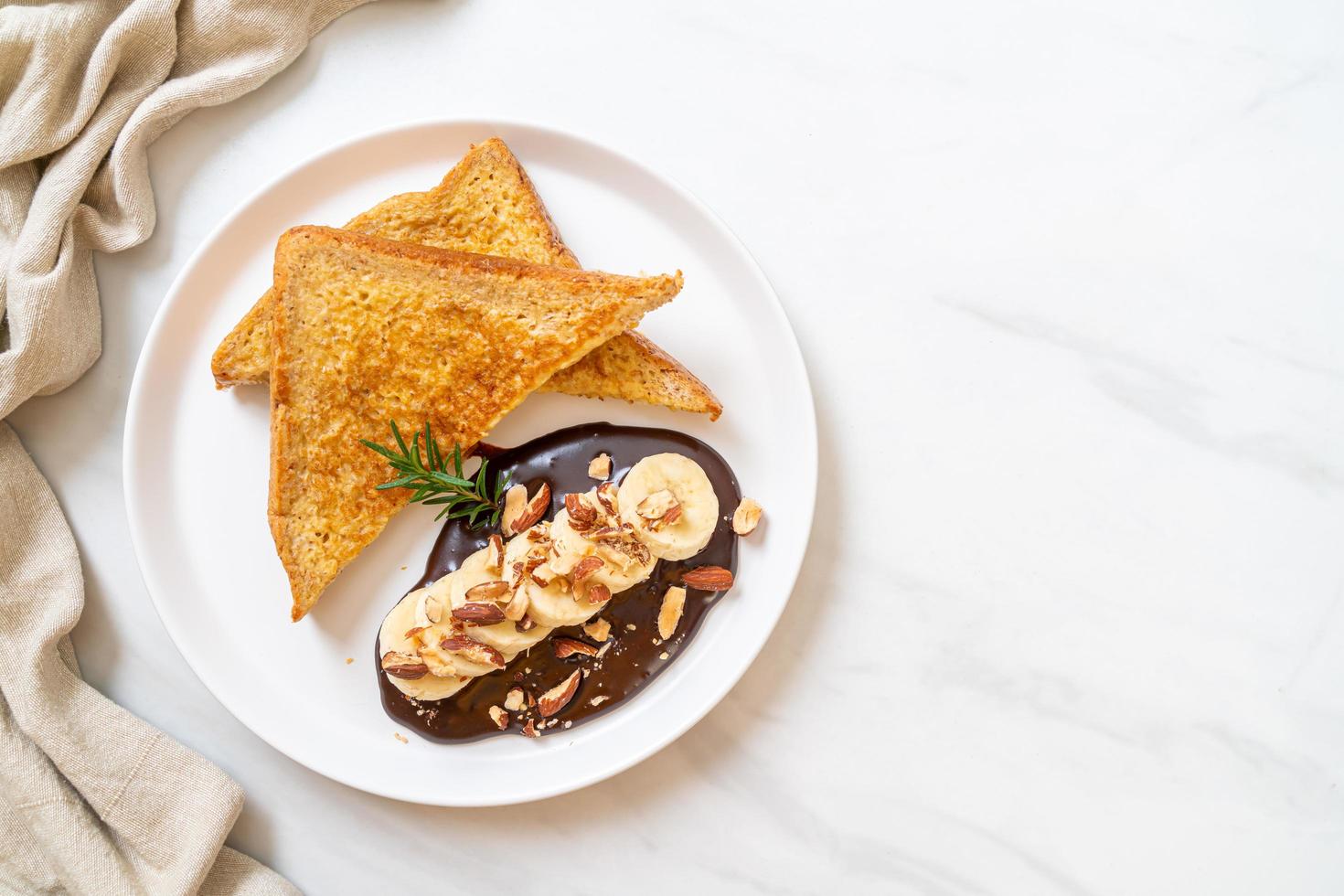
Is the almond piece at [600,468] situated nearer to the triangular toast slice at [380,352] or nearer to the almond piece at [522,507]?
the almond piece at [522,507]

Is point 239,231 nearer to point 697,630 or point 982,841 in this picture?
point 697,630

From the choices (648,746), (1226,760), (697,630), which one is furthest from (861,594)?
(1226,760)

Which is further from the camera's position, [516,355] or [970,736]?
[970,736]

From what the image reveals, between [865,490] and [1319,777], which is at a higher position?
[865,490]

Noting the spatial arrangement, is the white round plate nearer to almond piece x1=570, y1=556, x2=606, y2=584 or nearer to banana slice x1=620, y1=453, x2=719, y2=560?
banana slice x1=620, y1=453, x2=719, y2=560

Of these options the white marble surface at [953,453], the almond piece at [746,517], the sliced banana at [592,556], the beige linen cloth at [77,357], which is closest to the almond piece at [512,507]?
the sliced banana at [592,556]

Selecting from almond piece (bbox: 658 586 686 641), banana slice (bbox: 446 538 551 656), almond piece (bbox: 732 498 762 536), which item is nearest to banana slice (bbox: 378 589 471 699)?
banana slice (bbox: 446 538 551 656)

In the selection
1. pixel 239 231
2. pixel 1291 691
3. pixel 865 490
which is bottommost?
pixel 1291 691
